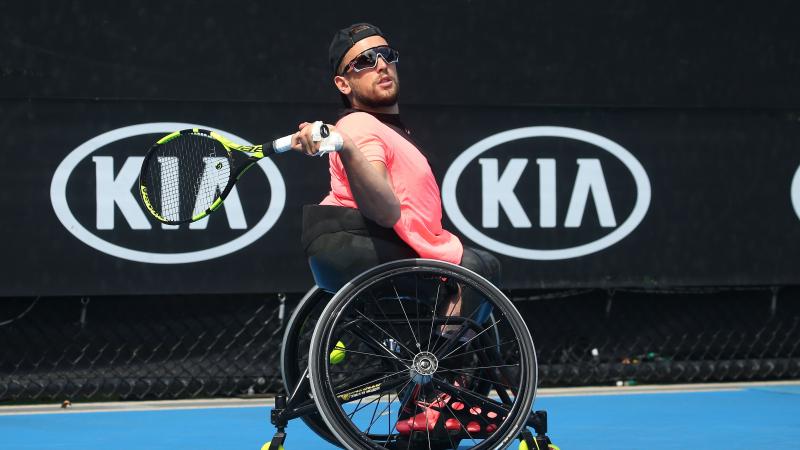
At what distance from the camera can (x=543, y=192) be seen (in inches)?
199

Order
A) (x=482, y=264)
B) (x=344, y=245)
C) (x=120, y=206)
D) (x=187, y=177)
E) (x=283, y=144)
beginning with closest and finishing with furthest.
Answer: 1. (x=283, y=144)
2. (x=344, y=245)
3. (x=482, y=264)
4. (x=187, y=177)
5. (x=120, y=206)

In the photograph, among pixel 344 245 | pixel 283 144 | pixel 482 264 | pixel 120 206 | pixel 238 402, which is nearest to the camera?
pixel 283 144

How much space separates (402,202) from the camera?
3301 millimetres

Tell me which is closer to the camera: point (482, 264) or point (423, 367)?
point (423, 367)

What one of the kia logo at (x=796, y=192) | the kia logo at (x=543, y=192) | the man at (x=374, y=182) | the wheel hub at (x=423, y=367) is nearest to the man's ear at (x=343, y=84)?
the man at (x=374, y=182)

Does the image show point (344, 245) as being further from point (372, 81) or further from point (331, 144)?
point (372, 81)

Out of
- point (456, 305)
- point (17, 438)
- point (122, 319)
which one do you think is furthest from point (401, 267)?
point (122, 319)

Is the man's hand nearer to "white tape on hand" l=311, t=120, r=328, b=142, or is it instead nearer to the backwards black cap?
"white tape on hand" l=311, t=120, r=328, b=142

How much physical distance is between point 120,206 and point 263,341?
79 centimetres

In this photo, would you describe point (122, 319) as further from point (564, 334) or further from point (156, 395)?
point (564, 334)

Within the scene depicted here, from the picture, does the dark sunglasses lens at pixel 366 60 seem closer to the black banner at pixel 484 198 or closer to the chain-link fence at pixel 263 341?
the black banner at pixel 484 198

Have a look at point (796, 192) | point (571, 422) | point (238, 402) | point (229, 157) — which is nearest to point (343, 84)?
point (229, 157)

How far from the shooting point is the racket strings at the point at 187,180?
3.55 m

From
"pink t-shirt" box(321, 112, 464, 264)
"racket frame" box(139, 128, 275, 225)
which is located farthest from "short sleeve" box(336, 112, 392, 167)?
"racket frame" box(139, 128, 275, 225)
